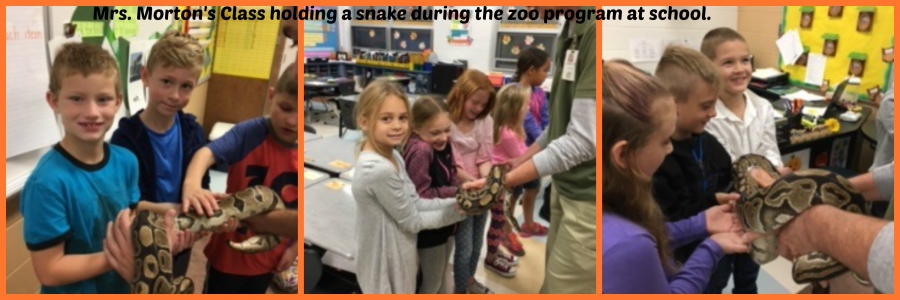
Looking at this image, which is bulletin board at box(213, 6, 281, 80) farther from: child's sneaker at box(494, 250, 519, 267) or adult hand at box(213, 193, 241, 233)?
child's sneaker at box(494, 250, 519, 267)

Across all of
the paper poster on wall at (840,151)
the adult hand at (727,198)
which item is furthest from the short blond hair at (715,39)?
the paper poster on wall at (840,151)

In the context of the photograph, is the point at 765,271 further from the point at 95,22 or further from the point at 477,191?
the point at 95,22

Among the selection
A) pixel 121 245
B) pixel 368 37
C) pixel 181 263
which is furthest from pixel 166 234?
pixel 368 37

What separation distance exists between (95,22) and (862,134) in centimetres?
198

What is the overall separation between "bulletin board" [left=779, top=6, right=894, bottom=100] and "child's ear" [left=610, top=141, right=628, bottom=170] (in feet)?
3.12

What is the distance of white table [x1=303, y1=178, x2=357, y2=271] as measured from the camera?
171 centimetres

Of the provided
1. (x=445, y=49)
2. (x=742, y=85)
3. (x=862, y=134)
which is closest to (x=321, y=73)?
(x=445, y=49)

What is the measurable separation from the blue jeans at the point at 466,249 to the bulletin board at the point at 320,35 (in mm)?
788

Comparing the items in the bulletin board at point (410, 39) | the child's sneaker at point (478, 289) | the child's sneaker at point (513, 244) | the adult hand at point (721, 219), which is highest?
the bulletin board at point (410, 39)

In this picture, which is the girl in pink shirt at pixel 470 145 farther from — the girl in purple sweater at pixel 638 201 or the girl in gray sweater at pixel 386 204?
the girl in purple sweater at pixel 638 201

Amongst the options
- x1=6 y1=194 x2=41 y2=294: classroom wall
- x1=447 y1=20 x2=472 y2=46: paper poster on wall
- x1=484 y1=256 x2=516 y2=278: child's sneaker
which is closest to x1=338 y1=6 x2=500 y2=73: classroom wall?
x1=447 y1=20 x2=472 y2=46: paper poster on wall

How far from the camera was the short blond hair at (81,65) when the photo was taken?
0.84 meters

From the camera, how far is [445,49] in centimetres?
237

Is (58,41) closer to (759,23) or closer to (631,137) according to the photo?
(631,137)
